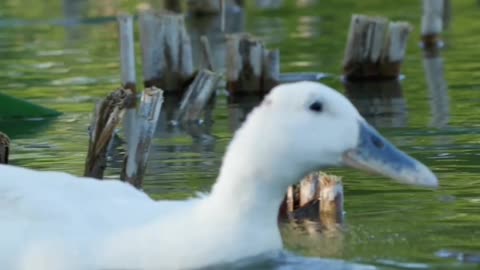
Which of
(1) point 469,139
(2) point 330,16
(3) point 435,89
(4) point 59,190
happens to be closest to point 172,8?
(2) point 330,16

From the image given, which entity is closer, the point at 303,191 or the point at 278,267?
the point at 278,267

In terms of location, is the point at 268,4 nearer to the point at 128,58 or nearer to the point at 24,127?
the point at 128,58

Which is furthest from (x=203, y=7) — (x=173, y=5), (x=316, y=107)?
(x=316, y=107)

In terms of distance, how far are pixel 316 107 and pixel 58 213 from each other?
4.15ft

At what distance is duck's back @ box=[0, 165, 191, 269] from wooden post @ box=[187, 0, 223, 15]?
16.3 meters

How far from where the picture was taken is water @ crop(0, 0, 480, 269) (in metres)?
7.77

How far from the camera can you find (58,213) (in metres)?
6.82

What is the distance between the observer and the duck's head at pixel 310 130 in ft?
21.3

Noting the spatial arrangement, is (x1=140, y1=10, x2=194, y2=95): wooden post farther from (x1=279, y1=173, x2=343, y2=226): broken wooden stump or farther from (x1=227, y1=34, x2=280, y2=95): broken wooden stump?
(x1=279, y1=173, x2=343, y2=226): broken wooden stump

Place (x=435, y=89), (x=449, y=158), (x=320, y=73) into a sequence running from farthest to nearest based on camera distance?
(x=320, y=73) < (x=435, y=89) < (x=449, y=158)

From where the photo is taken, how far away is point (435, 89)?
1468cm

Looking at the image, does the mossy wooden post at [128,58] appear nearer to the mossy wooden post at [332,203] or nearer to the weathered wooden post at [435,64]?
the weathered wooden post at [435,64]

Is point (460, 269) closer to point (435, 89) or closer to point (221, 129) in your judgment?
point (221, 129)

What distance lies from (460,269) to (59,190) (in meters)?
1.89
